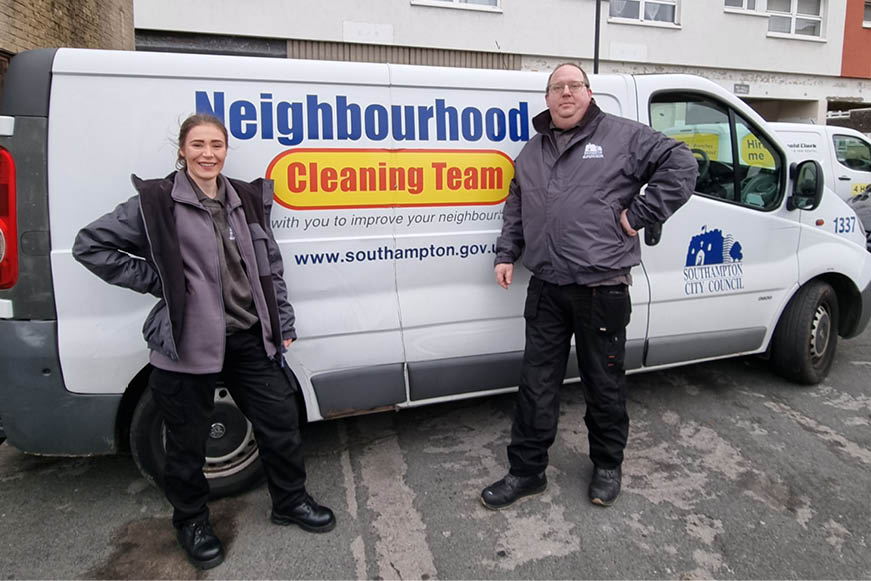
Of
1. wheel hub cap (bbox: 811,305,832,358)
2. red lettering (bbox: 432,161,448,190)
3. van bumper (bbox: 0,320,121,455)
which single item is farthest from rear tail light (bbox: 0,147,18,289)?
Result: wheel hub cap (bbox: 811,305,832,358)

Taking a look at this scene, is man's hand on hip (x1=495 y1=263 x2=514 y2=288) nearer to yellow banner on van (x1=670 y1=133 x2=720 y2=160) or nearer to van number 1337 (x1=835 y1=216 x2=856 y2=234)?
yellow banner on van (x1=670 y1=133 x2=720 y2=160)

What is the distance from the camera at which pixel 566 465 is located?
3.19 m

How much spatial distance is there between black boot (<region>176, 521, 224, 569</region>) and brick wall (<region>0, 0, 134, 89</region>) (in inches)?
173

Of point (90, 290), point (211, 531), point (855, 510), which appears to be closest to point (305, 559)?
point (211, 531)

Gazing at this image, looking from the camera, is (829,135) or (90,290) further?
(829,135)

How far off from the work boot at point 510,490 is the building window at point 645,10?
13.8 m

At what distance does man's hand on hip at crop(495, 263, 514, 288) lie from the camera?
2.88 m

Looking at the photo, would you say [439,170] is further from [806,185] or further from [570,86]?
[806,185]

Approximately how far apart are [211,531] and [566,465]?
177cm

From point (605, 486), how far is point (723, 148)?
2092 millimetres

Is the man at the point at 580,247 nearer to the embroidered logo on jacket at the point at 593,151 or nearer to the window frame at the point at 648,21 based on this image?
the embroidered logo on jacket at the point at 593,151

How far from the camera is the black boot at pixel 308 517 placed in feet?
8.68

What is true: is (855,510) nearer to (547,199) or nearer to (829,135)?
(547,199)

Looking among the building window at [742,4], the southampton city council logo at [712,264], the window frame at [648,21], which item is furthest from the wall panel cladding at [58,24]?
the building window at [742,4]
